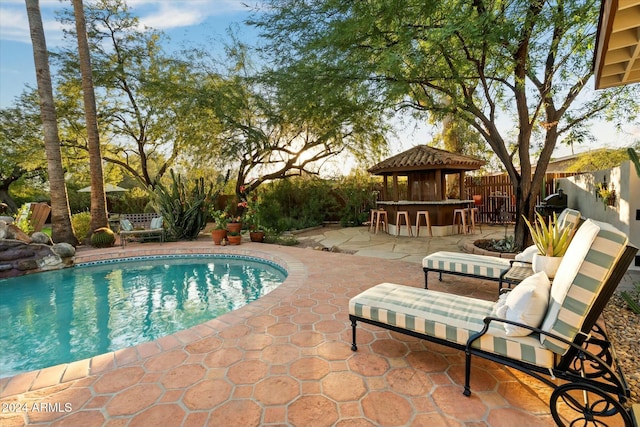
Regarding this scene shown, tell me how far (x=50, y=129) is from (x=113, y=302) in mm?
6654

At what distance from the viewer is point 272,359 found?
2629 millimetres

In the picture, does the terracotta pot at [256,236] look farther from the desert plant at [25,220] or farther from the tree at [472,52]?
the desert plant at [25,220]

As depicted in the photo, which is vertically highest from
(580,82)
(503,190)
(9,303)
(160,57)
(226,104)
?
(160,57)

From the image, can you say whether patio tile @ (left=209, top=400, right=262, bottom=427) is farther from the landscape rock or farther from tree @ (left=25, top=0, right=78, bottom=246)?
tree @ (left=25, top=0, right=78, bottom=246)

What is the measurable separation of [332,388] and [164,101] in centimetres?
1281

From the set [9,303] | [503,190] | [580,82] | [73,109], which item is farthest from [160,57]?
[503,190]

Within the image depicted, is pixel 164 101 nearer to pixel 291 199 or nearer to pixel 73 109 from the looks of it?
pixel 73 109

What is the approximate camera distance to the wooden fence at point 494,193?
452 inches

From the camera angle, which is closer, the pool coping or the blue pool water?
the pool coping

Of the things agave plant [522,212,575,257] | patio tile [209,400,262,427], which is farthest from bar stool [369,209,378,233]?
patio tile [209,400,262,427]

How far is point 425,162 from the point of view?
9.16 meters

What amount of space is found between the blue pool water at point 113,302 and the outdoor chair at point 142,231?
128 cm

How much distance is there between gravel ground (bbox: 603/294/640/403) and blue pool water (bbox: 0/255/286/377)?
445 centimetres

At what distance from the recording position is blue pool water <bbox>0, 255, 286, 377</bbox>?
3.64m
